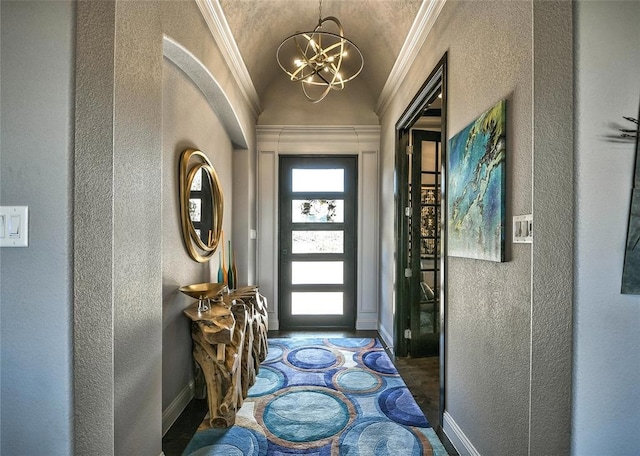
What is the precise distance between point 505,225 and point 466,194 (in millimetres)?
366

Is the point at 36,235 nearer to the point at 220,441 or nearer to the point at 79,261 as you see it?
the point at 79,261

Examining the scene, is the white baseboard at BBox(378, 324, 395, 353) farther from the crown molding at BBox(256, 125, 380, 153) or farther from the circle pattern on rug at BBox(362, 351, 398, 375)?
the crown molding at BBox(256, 125, 380, 153)

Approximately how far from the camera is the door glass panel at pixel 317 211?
4.18m

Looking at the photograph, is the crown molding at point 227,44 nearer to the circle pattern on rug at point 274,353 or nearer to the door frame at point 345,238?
the door frame at point 345,238

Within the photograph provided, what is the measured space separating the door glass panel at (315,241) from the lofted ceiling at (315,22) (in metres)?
1.82

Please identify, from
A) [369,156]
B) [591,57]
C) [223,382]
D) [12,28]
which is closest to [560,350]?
[591,57]

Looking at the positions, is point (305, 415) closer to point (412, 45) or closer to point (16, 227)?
point (16, 227)

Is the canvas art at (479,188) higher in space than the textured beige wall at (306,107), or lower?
lower

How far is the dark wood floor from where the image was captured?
1889 millimetres

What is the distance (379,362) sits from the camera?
309 cm

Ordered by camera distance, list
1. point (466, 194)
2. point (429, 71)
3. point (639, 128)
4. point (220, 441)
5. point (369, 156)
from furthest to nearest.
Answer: point (369, 156), point (429, 71), point (220, 441), point (466, 194), point (639, 128)

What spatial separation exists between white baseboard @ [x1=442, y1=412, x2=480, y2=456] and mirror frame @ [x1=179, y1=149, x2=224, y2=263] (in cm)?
192

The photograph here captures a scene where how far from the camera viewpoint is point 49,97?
44.0 inches

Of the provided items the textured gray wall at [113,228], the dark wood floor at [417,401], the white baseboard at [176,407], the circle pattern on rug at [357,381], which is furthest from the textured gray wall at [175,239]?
the circle pattern on rug at [357,381]
